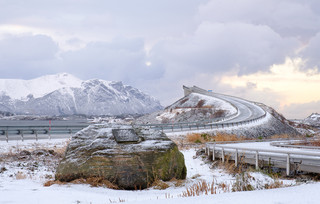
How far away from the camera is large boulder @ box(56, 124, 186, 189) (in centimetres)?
1061

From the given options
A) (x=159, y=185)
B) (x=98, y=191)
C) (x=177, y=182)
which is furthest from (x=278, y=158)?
(x=98, y=191)

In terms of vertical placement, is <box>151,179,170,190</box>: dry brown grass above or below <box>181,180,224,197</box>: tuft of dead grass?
below

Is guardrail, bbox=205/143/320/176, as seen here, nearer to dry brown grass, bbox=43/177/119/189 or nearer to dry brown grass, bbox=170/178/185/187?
dry brown grass, bbox=170/178/185/187

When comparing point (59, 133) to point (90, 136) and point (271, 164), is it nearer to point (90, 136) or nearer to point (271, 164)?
point (90, 136)

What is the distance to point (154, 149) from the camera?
36.5 ft

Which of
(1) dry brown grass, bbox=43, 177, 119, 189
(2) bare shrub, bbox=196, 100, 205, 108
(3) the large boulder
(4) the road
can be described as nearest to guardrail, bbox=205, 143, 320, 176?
(3) the large boulder

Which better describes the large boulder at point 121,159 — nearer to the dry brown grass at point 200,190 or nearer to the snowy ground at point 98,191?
the snowy ground at point 98,191

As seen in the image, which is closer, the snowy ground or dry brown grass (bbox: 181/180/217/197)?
the snowy ground

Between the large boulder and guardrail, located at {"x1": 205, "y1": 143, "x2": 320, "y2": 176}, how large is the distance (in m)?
4.41

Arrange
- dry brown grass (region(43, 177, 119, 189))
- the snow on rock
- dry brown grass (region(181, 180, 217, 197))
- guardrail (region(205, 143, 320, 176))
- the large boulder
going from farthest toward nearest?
1. the snow on rock
2. guardrail (region(205, 143, 320, 176))
3. the large boulder
4. dry brown grass (region(43, 177, 119, 189))
5. dry brown grass (region(181, 180, 217, 197))

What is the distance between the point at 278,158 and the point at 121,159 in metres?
7.15

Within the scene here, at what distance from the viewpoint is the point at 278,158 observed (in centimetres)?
1379

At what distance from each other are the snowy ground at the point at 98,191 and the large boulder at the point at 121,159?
58 cm

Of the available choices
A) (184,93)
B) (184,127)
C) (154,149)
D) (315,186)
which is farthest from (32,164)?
(184,93)
